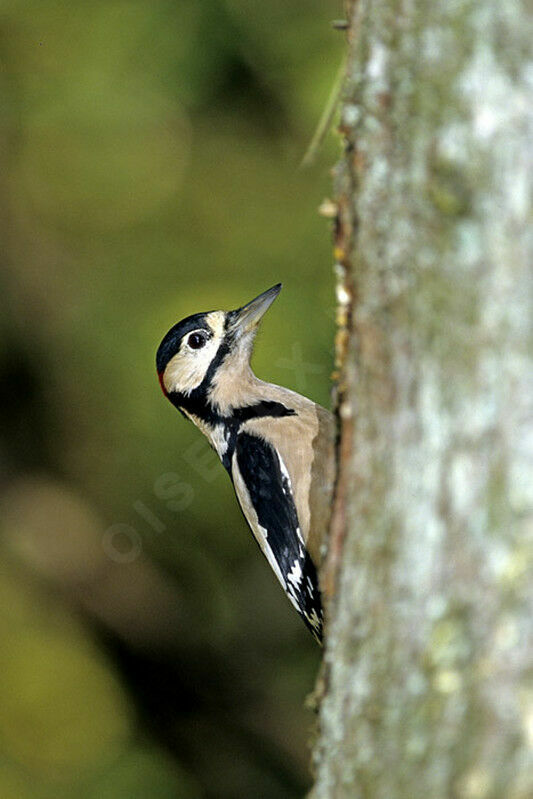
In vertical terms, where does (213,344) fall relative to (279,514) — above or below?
above

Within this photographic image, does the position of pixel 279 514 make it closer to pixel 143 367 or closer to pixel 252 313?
pixel 252 313

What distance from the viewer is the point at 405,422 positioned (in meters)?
1.25

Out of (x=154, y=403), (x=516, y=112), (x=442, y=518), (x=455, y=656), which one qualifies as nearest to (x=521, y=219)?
(x=516, y=112)

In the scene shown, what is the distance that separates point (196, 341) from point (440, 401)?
80.5 inches

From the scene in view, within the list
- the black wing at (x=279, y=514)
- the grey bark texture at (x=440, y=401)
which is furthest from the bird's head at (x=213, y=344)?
the grey bark texture at (x=440, y=401)

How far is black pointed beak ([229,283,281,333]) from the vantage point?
10.3ft

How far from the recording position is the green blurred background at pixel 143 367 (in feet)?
13.3

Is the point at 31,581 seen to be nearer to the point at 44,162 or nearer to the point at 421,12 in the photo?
the point at 44,162

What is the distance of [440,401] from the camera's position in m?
1.19

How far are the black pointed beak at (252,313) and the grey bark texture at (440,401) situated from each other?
177 cm

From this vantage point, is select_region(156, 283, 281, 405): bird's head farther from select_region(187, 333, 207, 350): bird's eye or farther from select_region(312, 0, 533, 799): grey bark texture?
select_region(312, 0, 533, 799): grey bark texture

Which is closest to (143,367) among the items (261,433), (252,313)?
(252,313)

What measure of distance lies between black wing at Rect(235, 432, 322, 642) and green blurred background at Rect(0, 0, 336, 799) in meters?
0.70

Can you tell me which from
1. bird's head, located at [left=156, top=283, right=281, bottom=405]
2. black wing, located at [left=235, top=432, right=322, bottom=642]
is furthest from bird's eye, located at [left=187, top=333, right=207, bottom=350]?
black wing, located at [left=235, top=432, right=322, bottom=642]
